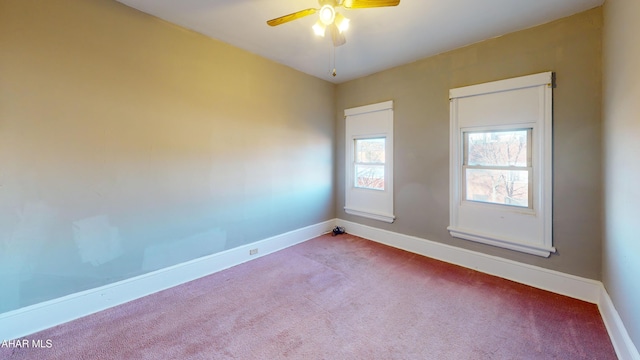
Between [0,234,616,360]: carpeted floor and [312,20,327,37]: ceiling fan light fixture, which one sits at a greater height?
[312,20,327,37]: ceiling fan light fixture

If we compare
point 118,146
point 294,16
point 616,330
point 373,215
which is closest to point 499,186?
point 616,330

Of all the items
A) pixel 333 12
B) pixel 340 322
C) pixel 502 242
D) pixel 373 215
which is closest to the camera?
pixel 333 12

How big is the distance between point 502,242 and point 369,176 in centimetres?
195

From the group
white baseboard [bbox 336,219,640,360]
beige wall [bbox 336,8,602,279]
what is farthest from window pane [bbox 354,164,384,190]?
white baseboard [bbox 336,219,640,360]

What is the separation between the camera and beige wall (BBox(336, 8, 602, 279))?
2193mm

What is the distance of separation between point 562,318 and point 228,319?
2739mm

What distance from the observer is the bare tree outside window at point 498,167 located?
2559 mm

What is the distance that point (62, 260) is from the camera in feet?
6.32

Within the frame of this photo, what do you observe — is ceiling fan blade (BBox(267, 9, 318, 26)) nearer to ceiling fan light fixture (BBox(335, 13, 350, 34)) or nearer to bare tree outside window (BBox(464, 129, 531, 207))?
ceiling fan light fixture (BBox(335, 13, 350, 34))

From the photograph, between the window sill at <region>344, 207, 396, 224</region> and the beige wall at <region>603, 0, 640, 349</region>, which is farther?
the window sill at <region>344, 207, 396, 224</region>

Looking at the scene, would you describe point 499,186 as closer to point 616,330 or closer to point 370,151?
point 616,330

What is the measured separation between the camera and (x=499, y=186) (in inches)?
107

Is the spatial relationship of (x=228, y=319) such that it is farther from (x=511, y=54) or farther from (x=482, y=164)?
(x=511, y=54)

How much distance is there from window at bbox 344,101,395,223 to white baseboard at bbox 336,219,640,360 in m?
0.47
